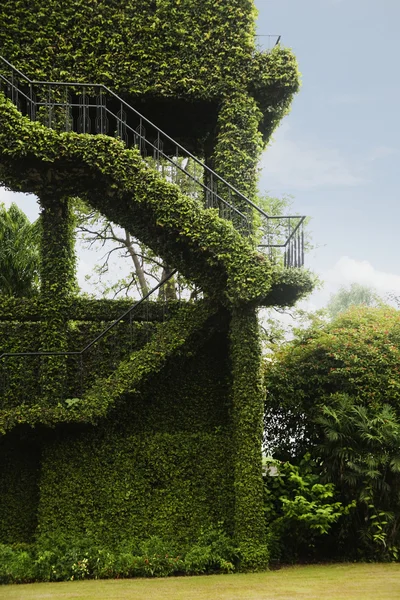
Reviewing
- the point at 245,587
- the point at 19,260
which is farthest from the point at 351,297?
the point at 245,587

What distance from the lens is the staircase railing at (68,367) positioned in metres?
14.8

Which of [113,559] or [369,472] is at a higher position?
[369,472]

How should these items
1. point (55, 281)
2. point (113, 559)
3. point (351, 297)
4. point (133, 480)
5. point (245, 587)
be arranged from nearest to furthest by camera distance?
point (245, 587)
point (113, 559)
point (133, 480)
point (55, 281)
point (351, 297)

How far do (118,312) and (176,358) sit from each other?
210 centimetres

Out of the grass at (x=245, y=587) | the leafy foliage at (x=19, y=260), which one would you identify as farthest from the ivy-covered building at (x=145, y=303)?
the leafy foliage at (x=19, y=260)

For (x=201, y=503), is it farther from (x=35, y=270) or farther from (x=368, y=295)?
(x=368, y=295)

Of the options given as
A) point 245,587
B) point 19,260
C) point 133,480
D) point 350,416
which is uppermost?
point 19,260

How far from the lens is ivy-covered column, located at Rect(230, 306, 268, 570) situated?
13.1 m

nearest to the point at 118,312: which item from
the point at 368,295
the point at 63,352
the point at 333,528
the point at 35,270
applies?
the point at 63,352

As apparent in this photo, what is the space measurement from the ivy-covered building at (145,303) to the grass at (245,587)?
3.86 ft

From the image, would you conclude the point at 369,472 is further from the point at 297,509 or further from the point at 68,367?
the point at 68,367

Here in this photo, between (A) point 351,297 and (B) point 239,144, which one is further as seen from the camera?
(A) point 351,297

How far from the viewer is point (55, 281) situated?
15500 millimetres

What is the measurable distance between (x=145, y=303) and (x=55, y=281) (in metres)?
2.20
